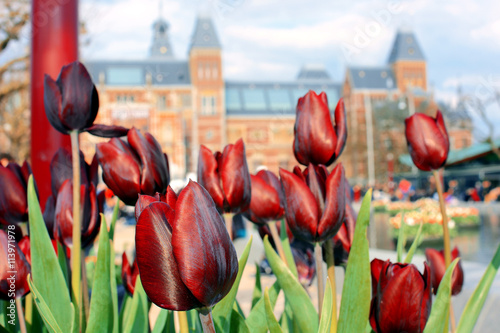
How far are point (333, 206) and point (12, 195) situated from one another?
59cm

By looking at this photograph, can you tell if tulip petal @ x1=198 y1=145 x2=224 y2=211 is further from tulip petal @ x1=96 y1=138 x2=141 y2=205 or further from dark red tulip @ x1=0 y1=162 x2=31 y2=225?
dark red tulip @ x1=0 y1=162 x2=31 y2=225

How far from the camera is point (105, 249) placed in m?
0.72

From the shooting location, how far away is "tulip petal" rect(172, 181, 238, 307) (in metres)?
0.46

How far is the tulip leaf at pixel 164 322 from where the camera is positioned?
31.1 inches

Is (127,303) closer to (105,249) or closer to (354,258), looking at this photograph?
(105,249)

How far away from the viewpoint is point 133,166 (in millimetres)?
746

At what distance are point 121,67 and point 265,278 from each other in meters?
39.3

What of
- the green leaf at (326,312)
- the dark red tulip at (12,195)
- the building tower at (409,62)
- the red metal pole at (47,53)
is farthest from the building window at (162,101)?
the green leaf at (326,312)

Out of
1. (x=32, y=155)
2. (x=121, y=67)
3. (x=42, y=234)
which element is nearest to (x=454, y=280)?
(x=42, y=234)

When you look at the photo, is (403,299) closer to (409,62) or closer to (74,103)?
(74,103)

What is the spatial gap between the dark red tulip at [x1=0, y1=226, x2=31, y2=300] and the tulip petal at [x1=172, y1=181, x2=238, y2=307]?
41cm

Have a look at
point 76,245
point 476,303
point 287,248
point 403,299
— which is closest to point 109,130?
point 76,245

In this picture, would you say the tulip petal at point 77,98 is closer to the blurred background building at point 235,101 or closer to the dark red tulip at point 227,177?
the dark red tulip at point 227,177

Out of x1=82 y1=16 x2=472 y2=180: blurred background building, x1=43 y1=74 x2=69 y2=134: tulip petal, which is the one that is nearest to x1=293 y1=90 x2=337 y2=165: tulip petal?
x1=43 y1=74 x2=69 y2=134: tulip petal
